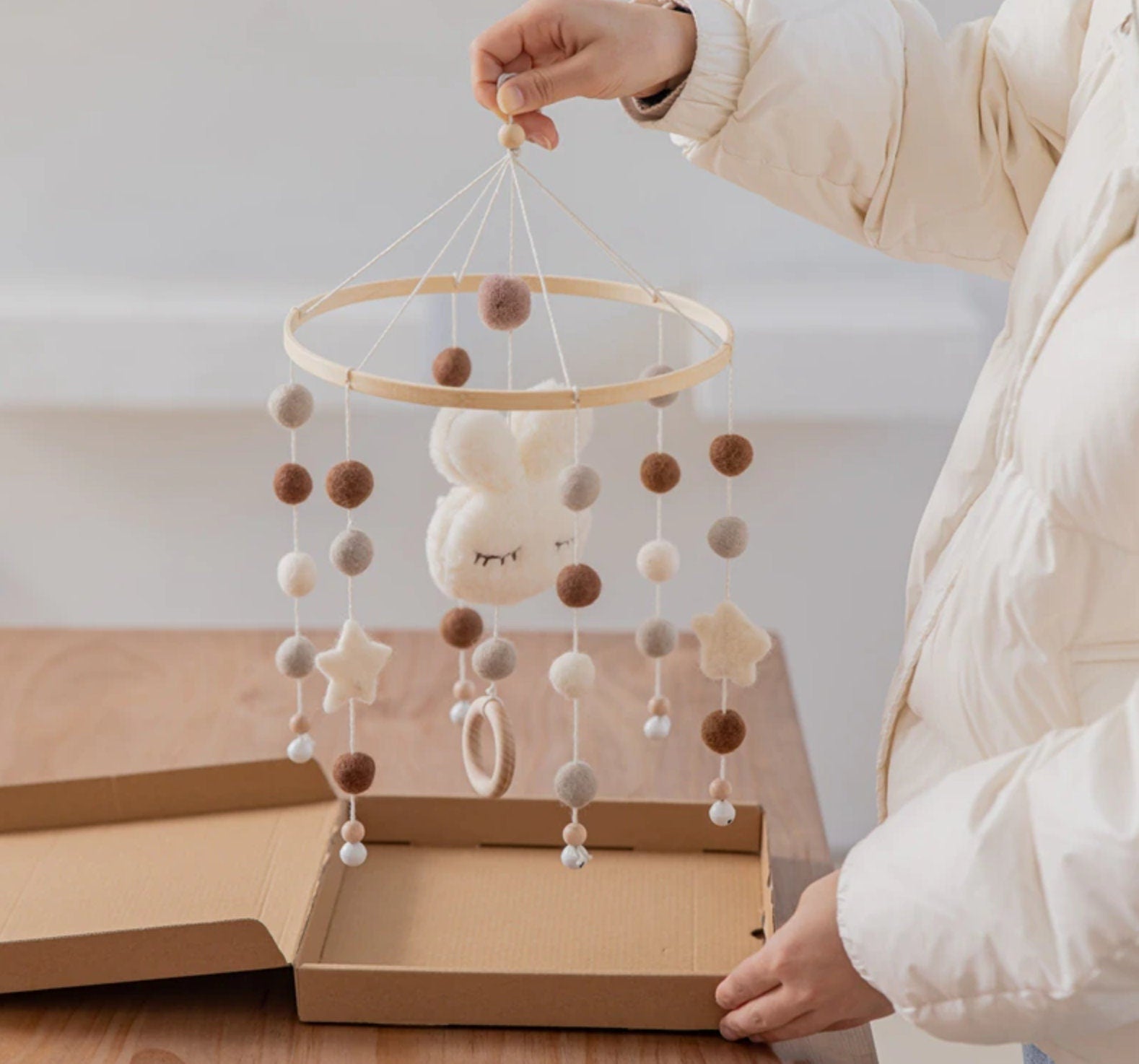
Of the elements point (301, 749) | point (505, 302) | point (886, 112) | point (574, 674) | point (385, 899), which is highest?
point (886, 112)

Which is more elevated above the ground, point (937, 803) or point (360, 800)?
point (937, 803)

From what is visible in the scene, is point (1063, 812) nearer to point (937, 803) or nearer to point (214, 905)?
point (937, 803)

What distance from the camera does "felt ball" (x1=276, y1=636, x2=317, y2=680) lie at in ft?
3.06

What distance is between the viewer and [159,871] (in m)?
1.00

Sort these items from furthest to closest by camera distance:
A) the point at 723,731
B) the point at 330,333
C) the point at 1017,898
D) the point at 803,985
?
1. the point at 330,333
2. the point at 723,731
3. the point at 803,985
4. the point at 1017,898

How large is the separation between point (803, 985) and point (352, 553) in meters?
0.38

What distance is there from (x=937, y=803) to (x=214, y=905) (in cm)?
50

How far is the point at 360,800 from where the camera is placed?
1.04 m

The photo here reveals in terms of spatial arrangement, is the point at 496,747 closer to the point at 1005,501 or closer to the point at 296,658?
the point at 296,658

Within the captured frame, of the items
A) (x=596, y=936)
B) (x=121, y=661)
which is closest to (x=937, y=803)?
(x=596, y=936)

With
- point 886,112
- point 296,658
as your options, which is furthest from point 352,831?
point 886,112

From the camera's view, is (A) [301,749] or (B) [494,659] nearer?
(B) [494,659]

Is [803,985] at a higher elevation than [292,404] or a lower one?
lower

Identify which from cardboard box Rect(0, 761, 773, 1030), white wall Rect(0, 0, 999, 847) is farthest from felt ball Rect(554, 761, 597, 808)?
white wall Rect(0, 0, 999, 847)
